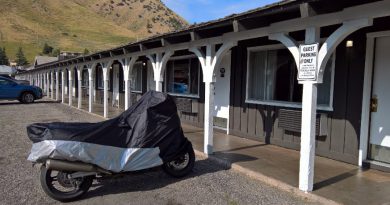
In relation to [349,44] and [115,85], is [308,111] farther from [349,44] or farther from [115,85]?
[115,85]

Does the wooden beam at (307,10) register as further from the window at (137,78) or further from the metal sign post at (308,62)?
the window at (137,78)

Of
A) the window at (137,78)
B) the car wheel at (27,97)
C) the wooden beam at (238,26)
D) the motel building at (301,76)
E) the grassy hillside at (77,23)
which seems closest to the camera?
the motel building at (301,76)

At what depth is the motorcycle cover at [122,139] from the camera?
15.1 ft

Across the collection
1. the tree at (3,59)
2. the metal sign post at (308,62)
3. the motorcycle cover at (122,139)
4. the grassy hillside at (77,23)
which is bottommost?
the motorcycle cover at (122,139)

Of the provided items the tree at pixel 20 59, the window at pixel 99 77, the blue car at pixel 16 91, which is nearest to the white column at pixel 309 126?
the window at pixel 99 77

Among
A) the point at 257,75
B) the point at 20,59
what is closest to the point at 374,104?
the point at 257,75

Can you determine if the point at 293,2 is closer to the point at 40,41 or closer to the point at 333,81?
the point at 333,81

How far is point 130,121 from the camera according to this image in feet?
17.1

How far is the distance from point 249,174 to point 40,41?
10942 cm

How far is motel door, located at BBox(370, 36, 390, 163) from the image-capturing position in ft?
19.8

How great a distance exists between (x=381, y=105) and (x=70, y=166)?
5190 millimetres

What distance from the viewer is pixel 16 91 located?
21.5 metres

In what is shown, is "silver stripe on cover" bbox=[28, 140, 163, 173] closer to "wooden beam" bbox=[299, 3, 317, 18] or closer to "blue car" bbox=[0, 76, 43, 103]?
"wooden beam" bbox=[299, 3, 317, 18]

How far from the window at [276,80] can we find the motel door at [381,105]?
887mm
